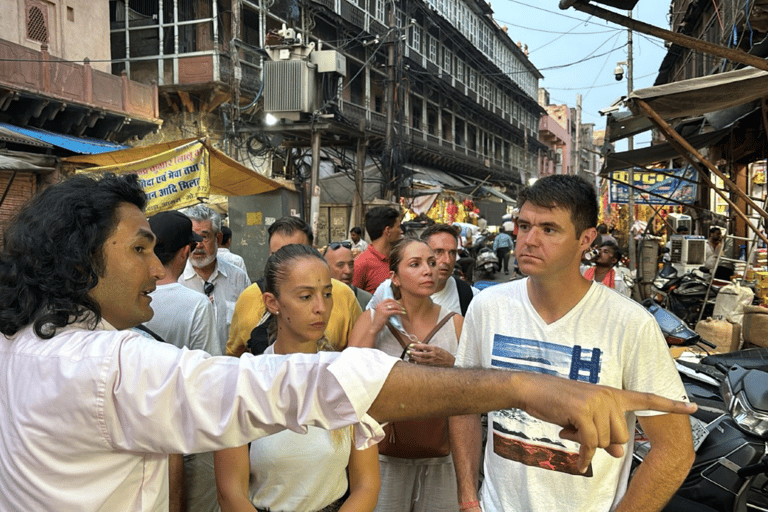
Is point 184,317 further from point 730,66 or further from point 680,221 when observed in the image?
point 680,221

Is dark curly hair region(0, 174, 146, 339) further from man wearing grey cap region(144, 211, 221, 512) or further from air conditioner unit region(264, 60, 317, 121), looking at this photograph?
air conditioner unit region(264, 60, 317, 121)

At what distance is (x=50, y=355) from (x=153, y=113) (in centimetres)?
1815

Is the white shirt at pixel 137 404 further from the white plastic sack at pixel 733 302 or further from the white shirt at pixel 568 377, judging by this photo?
the white plastic sack at pixel 733 302

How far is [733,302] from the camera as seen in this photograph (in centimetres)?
739

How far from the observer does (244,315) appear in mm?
3664

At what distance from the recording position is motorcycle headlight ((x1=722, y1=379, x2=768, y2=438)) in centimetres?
290

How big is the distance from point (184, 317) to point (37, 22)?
50.5ft

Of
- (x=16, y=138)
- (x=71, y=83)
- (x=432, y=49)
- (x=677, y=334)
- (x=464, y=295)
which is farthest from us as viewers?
(x=432, y=49)

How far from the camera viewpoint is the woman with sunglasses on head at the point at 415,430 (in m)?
2.99

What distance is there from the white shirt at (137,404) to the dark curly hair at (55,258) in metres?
0.07

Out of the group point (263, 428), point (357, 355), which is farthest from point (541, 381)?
point (263, 428)

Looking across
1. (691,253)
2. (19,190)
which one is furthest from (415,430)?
(19,190)

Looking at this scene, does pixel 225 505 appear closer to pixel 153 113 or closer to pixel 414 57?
pixel 153 113

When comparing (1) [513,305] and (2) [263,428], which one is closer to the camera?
(2) [263,428]
